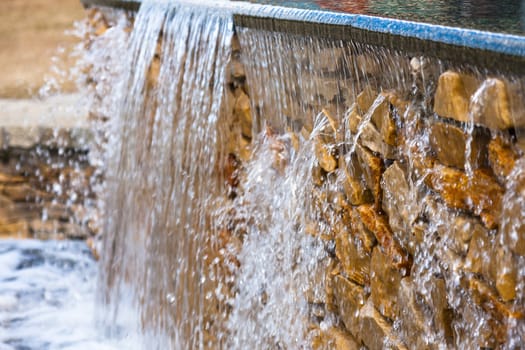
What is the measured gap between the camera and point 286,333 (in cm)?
287

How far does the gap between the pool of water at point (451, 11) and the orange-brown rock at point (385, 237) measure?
514mm

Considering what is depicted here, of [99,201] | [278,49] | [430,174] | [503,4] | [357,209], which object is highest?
[503,4]

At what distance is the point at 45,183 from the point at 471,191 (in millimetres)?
4001

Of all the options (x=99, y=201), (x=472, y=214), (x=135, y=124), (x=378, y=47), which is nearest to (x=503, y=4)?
(x=378, y=47)

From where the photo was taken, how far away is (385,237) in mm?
2211

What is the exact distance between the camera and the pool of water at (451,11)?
80.6 inches

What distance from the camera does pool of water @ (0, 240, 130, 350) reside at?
4227 millimetres

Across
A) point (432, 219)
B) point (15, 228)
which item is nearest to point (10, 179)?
point (15, 228)

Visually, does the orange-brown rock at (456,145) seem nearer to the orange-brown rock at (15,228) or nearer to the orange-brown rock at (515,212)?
the orange-brown rock at (515,212)

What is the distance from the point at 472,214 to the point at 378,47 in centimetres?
56

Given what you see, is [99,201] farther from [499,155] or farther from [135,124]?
[499,155]

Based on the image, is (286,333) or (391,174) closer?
(391,174)

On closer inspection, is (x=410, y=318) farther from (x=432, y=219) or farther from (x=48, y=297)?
(x=48, y=297)

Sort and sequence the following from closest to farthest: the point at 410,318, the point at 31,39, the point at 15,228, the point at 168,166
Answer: the point at 410,318 → the point at 168,166 → the point at 15,228 → the point at 31,39
